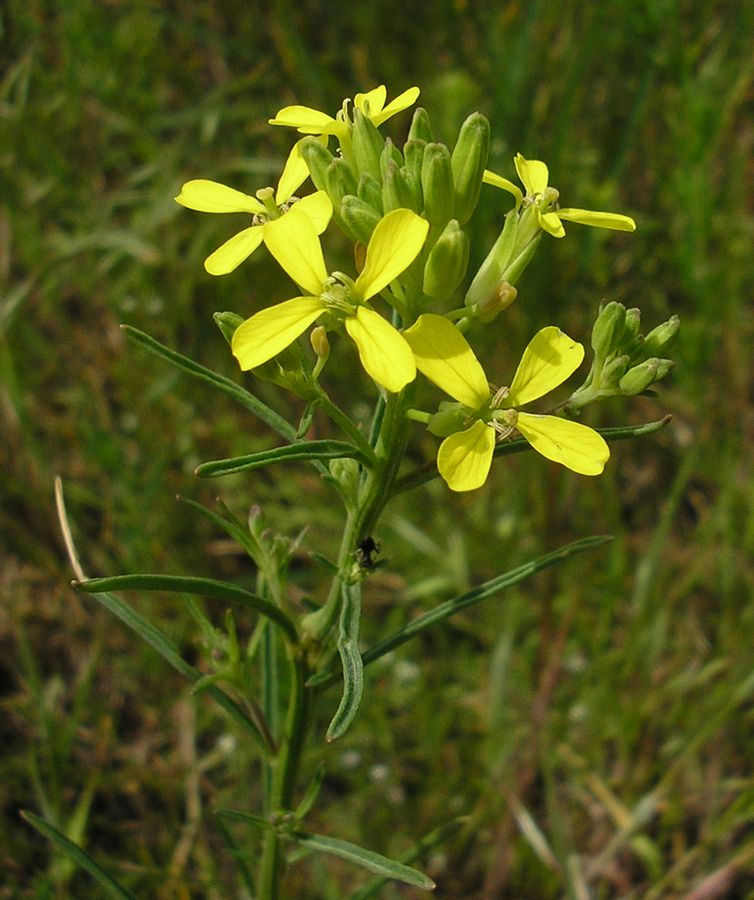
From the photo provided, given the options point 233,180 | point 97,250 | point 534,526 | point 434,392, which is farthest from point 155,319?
point 534,526

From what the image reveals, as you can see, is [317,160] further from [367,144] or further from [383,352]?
[383,352]

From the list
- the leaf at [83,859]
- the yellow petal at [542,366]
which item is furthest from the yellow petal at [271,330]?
the leaf at [83,859]

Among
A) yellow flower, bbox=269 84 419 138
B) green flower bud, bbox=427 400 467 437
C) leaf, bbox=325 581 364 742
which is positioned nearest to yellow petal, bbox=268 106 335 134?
yellow flower, bbox=269 84 419 138

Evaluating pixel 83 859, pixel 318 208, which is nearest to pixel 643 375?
pixel 318 208

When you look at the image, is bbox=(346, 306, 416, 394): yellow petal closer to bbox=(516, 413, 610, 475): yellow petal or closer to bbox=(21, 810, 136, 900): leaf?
bbox=(516, 413, 610, 475): yellow petal

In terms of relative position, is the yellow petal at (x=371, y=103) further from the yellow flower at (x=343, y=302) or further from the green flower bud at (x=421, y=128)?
the yellow flower at (x=343, y=302)
